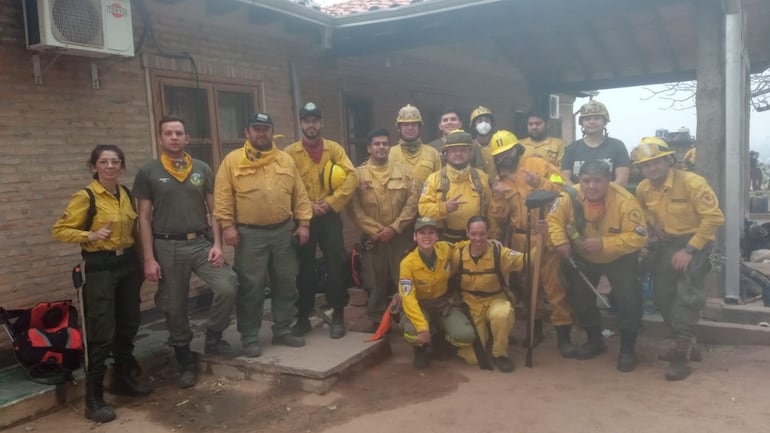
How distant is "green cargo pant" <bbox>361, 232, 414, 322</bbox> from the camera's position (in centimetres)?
509

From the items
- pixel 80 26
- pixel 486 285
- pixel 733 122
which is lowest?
pixel 486 285

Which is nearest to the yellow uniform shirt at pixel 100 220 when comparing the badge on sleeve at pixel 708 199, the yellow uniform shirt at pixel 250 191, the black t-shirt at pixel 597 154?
the yellow uniform shirt at pixel 250 191

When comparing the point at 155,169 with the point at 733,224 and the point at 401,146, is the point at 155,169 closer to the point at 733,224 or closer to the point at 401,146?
the point at 401,146

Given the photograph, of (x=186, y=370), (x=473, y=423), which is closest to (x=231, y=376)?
(x=186, y=370)

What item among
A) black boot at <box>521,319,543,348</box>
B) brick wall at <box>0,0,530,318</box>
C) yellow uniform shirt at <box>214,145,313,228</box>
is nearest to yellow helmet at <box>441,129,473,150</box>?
yellow uniform shirt at <box>214,145,313,228</box>

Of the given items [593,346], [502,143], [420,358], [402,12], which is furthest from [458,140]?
[402,12]

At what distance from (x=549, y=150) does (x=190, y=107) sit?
3.73 meters

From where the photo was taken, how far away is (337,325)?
5051 mm

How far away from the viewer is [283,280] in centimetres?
467

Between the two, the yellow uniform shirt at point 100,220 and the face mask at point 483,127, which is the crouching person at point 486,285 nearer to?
the face mask at point 483,127

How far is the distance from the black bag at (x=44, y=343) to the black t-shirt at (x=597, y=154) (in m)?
4.28

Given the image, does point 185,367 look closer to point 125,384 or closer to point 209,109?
point 125,384

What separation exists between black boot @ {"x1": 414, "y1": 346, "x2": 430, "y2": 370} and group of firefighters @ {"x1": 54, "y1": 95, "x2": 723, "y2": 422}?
0.01 meters

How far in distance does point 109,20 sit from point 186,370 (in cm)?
292
